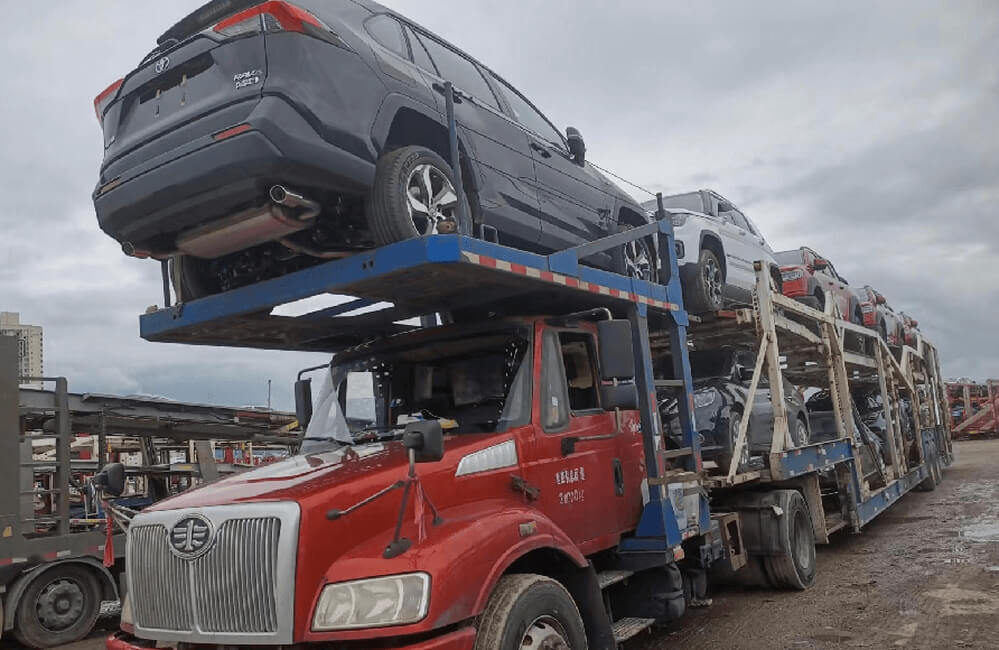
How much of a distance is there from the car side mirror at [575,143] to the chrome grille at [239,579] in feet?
14.6

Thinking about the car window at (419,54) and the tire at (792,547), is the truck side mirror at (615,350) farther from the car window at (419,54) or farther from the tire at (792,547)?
the tire at (792,547)

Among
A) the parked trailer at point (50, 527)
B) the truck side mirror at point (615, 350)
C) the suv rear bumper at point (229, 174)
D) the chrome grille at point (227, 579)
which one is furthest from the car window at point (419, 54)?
the parked trailer at point (50, 527)

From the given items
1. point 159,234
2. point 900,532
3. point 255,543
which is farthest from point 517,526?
point 900,532

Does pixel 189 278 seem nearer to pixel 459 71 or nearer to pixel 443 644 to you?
pixel 459 71

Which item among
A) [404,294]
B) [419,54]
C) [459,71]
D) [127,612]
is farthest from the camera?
[459,71]

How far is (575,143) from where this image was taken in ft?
22.2

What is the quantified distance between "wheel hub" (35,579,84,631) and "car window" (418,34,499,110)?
610 cm

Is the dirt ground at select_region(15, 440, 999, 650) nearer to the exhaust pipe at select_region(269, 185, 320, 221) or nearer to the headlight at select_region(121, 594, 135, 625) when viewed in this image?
the headlight at select_region(121, 594, 135, 625)

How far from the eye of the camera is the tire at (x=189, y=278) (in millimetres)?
5148

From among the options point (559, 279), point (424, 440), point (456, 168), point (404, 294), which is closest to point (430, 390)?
point (404, 294)

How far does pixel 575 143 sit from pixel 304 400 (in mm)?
3012

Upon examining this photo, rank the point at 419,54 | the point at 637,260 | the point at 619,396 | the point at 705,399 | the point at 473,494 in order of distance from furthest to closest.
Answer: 1. the point at 705,399
2. the point at 637,260
3. the point at 419,54
4. the point at 619,396
5. the point at 473,494

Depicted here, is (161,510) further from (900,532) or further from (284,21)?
(900,532)

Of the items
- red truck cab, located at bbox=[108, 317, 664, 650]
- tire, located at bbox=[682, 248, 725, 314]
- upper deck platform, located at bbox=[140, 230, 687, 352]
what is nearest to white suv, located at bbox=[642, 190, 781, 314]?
tire, located at bbox=[682, 248, 725, 314]
